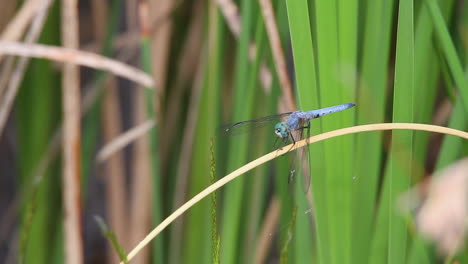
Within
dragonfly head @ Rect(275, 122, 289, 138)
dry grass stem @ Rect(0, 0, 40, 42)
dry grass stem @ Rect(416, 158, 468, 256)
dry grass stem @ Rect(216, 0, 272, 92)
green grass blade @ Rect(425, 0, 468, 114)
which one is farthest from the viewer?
dry grass stem @ Rect(0, 0, 40, 42)

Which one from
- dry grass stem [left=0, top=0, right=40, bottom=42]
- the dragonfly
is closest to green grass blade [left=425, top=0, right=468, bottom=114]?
the dragonfly

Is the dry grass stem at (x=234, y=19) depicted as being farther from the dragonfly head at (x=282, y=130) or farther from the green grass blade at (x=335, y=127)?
the green grass blade at (x=335, y=127)

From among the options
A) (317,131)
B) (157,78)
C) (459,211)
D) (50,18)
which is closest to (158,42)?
(157,78)

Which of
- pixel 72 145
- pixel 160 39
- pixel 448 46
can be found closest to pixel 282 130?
pixel 448 46

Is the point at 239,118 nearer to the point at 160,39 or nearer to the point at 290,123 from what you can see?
the point at 290,123

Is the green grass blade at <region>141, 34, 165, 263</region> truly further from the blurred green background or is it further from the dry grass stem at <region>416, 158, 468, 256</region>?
the dry grass stem at <region>416, 158, 468, 256</region>

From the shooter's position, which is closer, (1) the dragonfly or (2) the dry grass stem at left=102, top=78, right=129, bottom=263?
(1) the dragonfly
